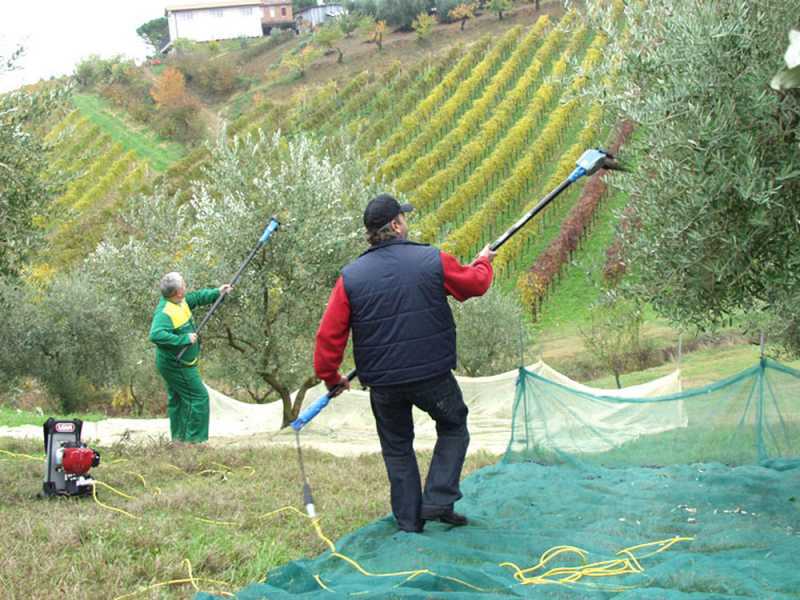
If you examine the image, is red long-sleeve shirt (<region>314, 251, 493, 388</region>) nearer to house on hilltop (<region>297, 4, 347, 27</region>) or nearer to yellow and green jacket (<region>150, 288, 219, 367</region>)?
yellow and green jacket (<region>150, 288, 219, 367</region>)

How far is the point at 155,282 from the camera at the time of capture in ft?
53.6

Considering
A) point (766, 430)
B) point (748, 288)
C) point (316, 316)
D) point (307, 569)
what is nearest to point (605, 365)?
point (316, 316)

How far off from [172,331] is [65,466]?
3134 millimetres

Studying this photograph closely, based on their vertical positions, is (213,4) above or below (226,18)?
above

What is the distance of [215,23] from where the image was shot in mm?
120688

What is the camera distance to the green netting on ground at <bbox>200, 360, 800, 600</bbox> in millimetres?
4691

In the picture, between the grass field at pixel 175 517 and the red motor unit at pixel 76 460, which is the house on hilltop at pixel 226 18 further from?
the red motor unit at pixel 76 460

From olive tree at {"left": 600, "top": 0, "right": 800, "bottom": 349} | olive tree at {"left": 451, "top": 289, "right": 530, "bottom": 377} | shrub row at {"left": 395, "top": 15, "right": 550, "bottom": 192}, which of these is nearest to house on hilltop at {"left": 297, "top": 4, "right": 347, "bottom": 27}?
shrub row at {"left": 395, "top": 15, "right": 550, "bottom": 192}

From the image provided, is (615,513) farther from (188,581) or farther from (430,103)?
(430,103)

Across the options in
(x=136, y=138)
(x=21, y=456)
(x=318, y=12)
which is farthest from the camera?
(x=318, y=12)

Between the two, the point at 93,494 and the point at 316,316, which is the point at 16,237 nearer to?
the point at 93,494

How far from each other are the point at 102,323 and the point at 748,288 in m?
20.9

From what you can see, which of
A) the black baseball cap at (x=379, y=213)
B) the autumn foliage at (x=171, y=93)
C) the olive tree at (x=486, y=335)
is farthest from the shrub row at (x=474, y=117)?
the black baseball cap at (x=379, y=213)

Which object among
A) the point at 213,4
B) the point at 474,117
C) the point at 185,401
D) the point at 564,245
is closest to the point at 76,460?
the point at 185,401
